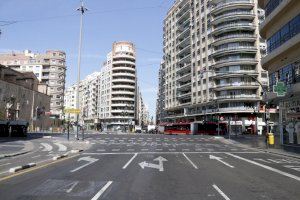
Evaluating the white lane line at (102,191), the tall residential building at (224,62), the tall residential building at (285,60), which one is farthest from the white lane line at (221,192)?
the tall residential building at (224,62)

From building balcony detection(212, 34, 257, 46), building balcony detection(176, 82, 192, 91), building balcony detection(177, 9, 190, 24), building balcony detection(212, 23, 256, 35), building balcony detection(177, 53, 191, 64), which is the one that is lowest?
building balcony detection(176, 82, 192, 91)

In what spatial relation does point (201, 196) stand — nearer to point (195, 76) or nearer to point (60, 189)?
point (60, 189)

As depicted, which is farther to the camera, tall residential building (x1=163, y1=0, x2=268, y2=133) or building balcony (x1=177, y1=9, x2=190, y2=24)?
building balcony (x1=177, y1=9, x2=190, y2=24)

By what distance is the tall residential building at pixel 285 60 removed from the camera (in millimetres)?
29625

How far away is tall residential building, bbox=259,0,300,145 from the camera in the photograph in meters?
29.6

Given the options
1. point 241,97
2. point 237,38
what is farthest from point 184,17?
point 241,97

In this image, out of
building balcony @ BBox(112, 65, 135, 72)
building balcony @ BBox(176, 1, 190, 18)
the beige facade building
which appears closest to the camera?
the beige facade building

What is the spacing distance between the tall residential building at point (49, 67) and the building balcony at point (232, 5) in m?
68.7

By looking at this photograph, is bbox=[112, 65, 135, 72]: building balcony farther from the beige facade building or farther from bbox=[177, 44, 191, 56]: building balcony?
the beige facade building

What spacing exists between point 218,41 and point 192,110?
23.8 m

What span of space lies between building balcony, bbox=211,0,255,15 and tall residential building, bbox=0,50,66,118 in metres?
68.7

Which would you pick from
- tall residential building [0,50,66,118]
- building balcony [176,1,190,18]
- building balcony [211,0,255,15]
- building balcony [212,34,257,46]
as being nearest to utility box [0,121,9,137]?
building balcony [212,34,257,46]

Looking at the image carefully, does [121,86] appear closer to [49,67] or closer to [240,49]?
[49,67]

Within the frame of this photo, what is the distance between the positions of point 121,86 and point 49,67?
32.2 meters
